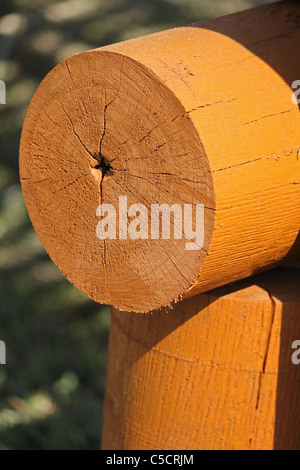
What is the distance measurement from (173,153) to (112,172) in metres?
0.20

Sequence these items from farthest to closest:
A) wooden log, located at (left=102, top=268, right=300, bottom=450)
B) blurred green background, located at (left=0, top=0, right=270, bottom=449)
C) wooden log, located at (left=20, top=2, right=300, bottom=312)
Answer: blurred green background, located at (left=0, top=0, right=270, bottom=449) < wooden log, located at (left=102, top=268, right=300, bottom=450) < wooden log, located at (left=20, top=2, right=300, bottom=312)

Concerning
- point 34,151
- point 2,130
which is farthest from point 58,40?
point 34,151

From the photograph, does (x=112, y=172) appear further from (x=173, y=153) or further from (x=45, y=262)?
(x=45, y=262)

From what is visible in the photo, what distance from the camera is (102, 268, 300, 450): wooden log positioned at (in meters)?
1.79

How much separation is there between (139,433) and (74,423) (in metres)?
2.16

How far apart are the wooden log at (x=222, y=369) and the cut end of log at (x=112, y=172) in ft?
0.88

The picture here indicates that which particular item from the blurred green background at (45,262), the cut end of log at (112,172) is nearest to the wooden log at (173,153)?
the cut end of log at (112,172)

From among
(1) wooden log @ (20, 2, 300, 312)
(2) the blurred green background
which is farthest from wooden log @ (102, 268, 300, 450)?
(2) the blurred green background

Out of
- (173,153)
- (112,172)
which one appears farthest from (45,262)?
(173,153)

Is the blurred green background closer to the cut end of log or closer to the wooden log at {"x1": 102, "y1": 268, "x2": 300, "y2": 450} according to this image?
the wooden log at {"x1": 102, "y1": 268, "x2": 300, "y2": 450}

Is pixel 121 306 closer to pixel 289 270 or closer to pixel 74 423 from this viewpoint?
pixel 289 270

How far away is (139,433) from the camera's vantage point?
196 centimetres

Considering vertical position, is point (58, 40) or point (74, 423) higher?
point (58, 40)

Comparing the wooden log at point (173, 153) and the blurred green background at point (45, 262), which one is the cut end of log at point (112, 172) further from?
the blurred green background at point (45, 262)
